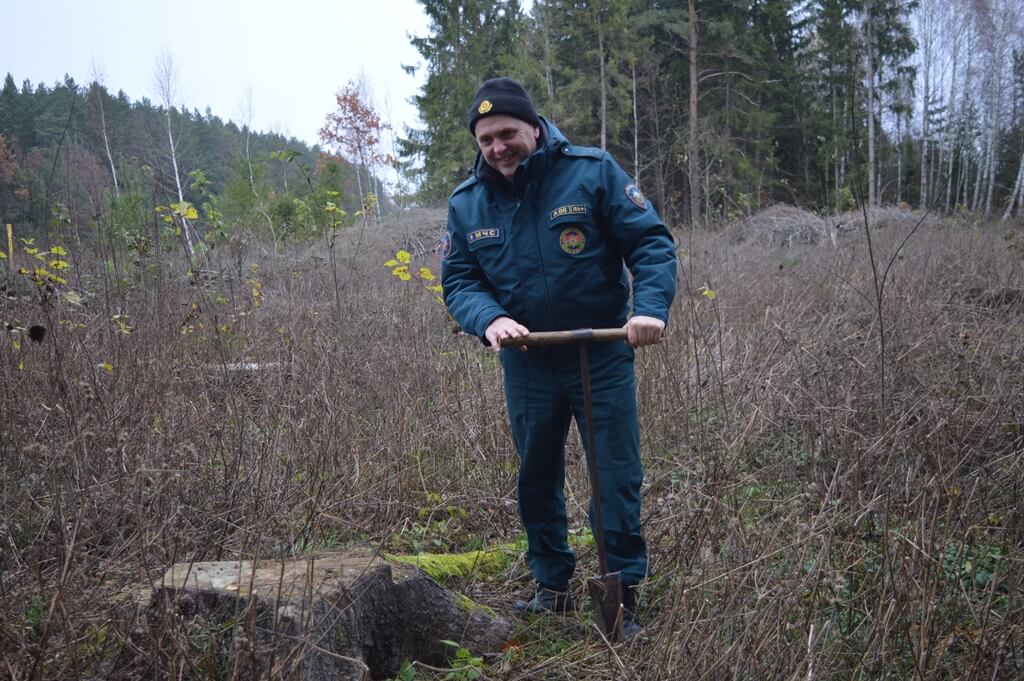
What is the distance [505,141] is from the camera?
2.76m

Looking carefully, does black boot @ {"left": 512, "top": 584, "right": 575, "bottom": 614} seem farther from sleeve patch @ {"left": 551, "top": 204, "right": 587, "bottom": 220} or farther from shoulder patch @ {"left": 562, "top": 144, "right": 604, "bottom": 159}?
shoulder patch @ {"left": 562, "top": 144, "right": 604, "bottom": 159}

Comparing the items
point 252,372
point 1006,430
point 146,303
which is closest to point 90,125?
point 146,303

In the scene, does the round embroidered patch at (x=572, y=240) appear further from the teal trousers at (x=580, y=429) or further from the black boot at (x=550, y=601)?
the black boot at (x=550, y=601)

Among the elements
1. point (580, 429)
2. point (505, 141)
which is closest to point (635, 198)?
point (505, 141)

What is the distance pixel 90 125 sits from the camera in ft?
17.2

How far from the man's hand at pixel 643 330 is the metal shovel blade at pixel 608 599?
0.82 meters

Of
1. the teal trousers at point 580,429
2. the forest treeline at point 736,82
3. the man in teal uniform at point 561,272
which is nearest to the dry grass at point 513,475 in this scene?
the teal trousers at point 580,429

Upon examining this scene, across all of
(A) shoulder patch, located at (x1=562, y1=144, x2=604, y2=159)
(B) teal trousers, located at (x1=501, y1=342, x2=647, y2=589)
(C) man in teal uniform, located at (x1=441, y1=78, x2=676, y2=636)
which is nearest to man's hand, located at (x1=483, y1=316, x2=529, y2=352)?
(C) man in teal uniform, located at (x1=441, y1=78, x2=676, y2=636)

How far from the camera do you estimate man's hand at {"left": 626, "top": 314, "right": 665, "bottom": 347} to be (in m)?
2.50

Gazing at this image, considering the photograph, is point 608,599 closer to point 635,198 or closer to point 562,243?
point 562,243

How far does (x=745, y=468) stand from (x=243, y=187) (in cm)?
1606

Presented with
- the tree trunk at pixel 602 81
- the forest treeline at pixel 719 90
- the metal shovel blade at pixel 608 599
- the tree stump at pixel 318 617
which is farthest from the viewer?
the tree trunk at pixel 602 81

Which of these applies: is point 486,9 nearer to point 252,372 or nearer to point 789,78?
point 789,78

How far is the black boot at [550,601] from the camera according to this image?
3.09 meters
